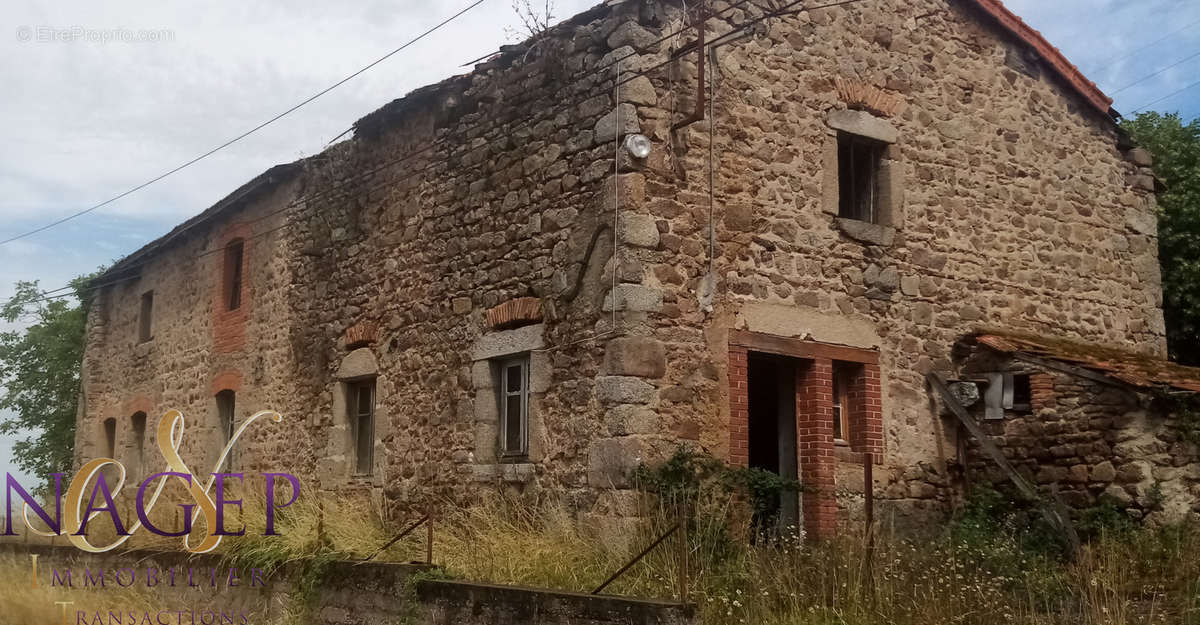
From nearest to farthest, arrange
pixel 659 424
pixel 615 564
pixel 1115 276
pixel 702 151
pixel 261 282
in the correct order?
pixel 615 564
pixel 659 424
pixel 702 151
pixel 1115 276
pixel 261 282

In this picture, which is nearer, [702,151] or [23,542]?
[702,151]

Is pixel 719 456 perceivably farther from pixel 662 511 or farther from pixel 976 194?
pixel 976 194

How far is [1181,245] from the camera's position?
14023 millimetres

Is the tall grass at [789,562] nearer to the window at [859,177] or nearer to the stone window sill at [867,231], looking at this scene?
the stone window sill at [867,231]

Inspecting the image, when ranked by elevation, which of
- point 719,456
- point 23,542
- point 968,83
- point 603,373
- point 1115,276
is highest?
point 968,83

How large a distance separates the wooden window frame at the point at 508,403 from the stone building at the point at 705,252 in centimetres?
3

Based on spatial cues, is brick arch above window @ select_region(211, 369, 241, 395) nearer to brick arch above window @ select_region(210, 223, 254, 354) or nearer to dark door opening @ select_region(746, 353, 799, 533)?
brick arch above window @ select_region(210, 223, 254, 354)

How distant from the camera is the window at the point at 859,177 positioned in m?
10.6

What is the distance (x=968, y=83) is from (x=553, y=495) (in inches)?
246

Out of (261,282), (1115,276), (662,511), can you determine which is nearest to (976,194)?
(1115,276)

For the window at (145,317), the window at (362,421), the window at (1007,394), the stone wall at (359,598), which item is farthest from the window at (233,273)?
the window at (1007,394)

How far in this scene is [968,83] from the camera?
446 inches

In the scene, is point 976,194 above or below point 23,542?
above

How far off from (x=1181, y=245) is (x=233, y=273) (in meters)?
13.1
